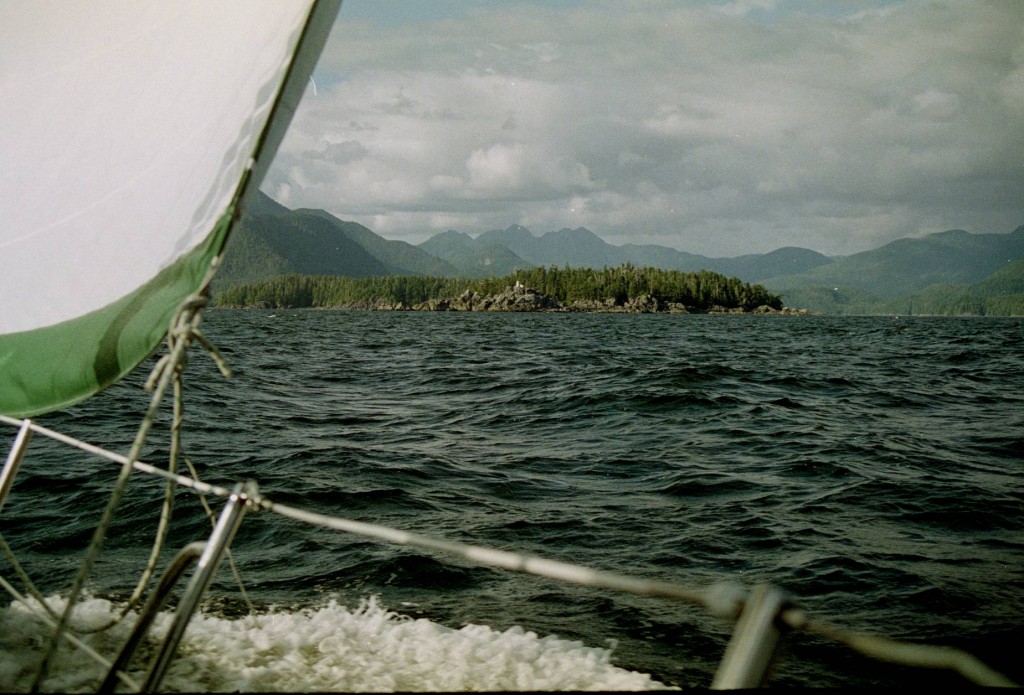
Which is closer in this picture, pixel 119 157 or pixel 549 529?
pixel 119 157

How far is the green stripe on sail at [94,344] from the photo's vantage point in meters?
3.18

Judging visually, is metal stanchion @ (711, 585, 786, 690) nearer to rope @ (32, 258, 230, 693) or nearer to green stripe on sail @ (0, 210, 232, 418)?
rope @ (32, 258, 230, 693)

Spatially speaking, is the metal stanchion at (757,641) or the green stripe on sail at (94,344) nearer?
the metal stanchion at (757,641)

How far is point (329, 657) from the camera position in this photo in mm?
5270

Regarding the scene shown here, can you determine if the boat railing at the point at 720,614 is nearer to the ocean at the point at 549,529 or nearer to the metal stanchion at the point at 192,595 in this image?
the metal stanchion at the point at 192,595

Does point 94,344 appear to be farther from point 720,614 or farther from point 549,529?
point 549,529

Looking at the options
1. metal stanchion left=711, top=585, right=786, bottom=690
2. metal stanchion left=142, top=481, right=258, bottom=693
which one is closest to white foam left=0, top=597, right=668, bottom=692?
metal stanchion left=142, top=481, right=258, bottom=693

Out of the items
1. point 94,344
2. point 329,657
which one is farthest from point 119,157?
point 329,657

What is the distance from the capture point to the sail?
3.24 metres

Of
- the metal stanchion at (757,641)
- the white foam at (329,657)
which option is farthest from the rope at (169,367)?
the white foam at (329,657)

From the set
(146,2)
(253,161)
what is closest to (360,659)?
(253,161)

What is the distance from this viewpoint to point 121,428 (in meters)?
15.0

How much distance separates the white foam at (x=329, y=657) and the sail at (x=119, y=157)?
6.46 ft

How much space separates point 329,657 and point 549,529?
14.3 ft
